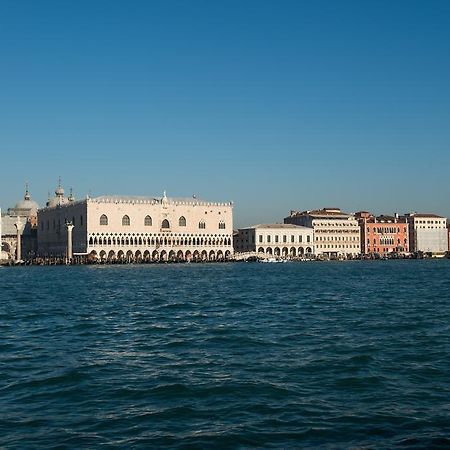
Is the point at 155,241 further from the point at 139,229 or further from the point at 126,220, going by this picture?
the point at 126,220

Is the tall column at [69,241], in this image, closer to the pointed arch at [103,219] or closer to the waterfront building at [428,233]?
the pointed arch at [103,219]

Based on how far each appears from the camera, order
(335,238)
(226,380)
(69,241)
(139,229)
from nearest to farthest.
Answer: (226,380), (69,241), (139,229), (335,238)

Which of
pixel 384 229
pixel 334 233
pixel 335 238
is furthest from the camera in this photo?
pixel 384 229

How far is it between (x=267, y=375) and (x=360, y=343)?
406 centimetres

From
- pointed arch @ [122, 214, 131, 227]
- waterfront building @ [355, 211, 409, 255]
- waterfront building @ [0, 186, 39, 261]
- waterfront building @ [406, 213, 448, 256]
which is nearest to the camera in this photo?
pointed arch @ [122, 214, 131, 227]

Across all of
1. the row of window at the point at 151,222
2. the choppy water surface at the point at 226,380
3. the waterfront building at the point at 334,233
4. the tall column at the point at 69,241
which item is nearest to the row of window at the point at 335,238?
the waterfront building at the point at 334,233

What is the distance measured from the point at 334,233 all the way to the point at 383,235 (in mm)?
11914

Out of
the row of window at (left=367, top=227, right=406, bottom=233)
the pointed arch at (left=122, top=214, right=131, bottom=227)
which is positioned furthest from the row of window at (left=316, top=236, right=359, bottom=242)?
the pointed arch at (left=122, top=214, right=131, bottom=227)

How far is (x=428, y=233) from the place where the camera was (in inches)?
5202

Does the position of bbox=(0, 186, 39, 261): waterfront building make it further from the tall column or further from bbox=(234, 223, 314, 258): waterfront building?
bbox=(234, 223, 314, 258): waterfront building

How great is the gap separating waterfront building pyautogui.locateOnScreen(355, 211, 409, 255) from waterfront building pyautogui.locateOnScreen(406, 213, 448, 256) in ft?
4.11

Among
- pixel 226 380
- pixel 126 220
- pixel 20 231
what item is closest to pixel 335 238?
pixel 126 220

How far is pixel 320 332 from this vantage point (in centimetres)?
1786

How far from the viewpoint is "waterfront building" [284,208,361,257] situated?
12075 centimetres
